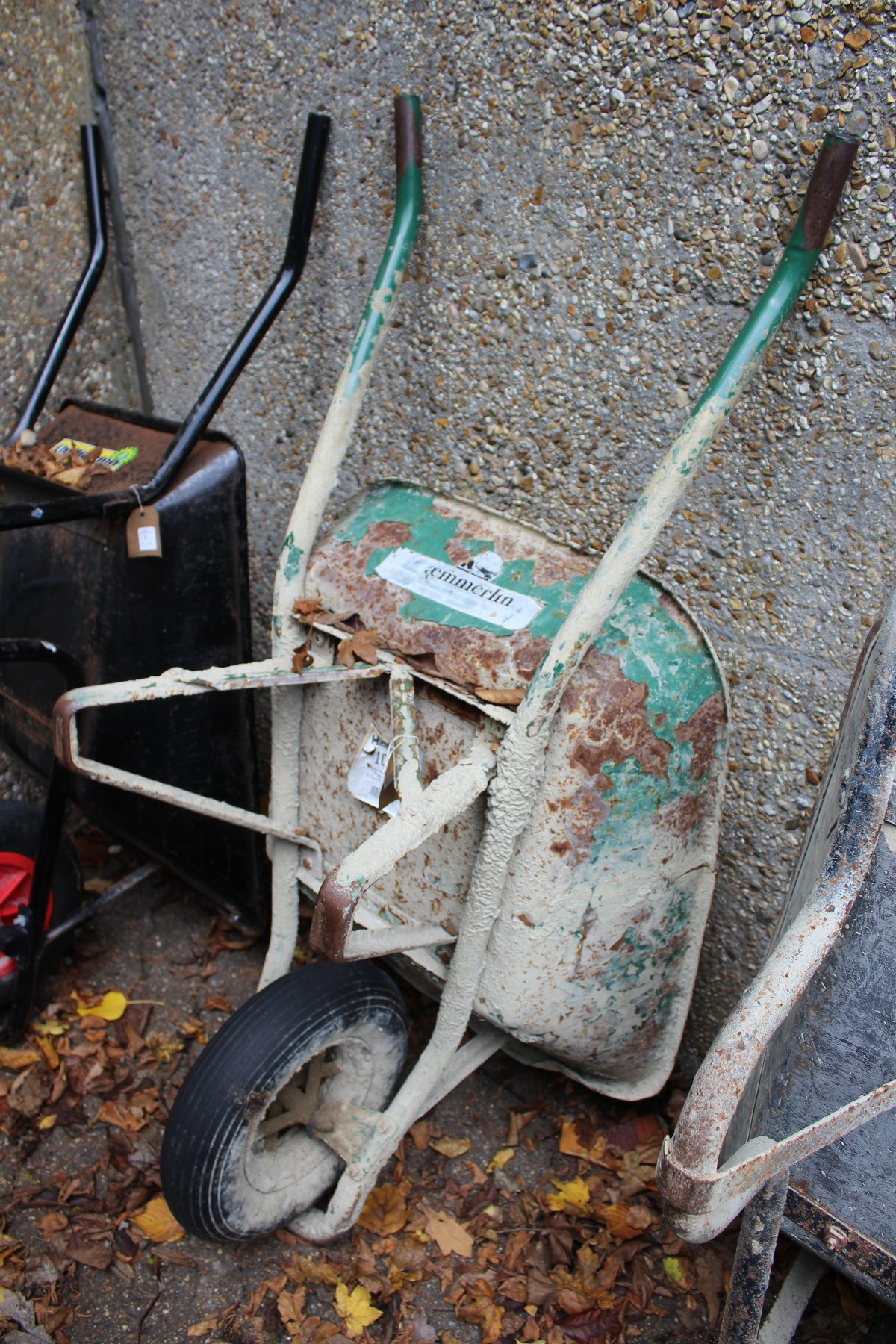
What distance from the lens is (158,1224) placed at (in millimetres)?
2043

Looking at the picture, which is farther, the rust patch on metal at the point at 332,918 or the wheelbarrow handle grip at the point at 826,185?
the wheelbarrow handle grip at the point at 826,185

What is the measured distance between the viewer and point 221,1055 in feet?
5.87

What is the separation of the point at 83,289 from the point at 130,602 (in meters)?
1.02

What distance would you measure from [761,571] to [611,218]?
0.80 meters

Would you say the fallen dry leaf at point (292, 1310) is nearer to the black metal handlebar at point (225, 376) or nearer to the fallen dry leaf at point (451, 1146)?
the fallen dry leaf at point (451, 1146)

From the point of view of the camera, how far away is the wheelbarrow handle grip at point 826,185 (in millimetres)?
1586

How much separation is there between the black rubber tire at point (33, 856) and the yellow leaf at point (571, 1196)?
4.46ft

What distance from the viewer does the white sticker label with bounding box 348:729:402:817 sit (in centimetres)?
184

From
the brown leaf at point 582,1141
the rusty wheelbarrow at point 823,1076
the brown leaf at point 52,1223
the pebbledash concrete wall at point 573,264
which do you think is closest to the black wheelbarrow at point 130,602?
the pebbledash concrete wall at point 573,264

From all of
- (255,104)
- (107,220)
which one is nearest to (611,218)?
(255,104)

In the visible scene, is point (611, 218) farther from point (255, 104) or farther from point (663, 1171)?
point (663, 1171)

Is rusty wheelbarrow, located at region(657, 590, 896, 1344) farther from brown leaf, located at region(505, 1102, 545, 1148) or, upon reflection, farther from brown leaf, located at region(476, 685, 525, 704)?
brown leaf, located at region(505, 1102, 545, 1148)

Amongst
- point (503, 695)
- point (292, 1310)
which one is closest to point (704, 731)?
point (503, 695)

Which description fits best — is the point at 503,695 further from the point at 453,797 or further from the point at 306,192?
the point at 306,192
